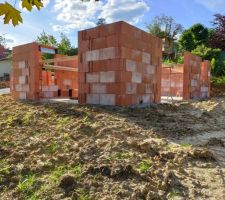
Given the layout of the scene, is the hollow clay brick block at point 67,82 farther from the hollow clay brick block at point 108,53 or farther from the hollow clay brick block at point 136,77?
the hollow clay brick block at point 136,77

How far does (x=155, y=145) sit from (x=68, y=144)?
38.1 inches

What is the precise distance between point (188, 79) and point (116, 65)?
4088 millimetres

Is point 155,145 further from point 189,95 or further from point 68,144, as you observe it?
point 189,95

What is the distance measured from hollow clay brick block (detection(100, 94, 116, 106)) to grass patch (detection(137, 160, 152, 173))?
2952 mm

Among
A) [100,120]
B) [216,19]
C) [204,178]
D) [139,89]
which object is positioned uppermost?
[216,19]

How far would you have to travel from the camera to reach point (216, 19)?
20.5 meters

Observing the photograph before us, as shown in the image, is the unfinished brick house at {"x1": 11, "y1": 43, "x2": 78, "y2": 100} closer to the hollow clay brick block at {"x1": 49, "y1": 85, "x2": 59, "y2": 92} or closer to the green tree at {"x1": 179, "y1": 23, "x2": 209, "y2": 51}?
the hollow clay brick block at {"x1": 49, "y1": 85, "x2": 59, "y2": 92}

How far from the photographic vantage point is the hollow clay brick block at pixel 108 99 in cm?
563

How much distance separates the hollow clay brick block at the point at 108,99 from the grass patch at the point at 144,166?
116 inches

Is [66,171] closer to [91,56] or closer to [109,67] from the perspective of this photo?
[109,67]

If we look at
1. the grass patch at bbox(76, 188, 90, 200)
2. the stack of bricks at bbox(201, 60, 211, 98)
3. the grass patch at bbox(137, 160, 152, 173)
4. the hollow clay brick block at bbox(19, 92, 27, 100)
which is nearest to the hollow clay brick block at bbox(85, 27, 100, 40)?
the hollow clay brick block at bbox(19, 92, 27, 100)

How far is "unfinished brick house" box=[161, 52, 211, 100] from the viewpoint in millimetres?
8878

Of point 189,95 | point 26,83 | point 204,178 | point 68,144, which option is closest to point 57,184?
point 68,144

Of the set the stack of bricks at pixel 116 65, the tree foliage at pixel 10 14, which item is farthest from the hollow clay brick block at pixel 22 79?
the tree foliage at pixel 10 14
